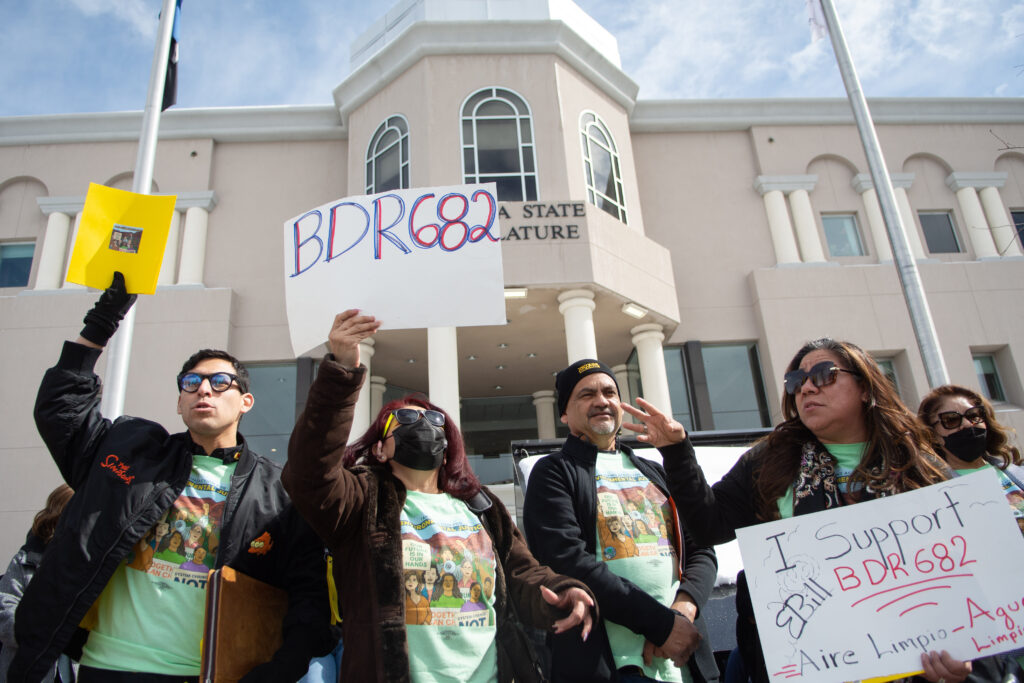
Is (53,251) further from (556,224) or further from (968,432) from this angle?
(968,432)

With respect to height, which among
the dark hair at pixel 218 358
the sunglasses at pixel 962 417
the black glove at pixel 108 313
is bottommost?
the sunglasses at pixel 962 417

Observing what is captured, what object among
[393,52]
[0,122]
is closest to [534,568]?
[393,52]

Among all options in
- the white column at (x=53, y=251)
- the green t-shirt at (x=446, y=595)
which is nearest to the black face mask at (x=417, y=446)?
the green t-shirt at (x=446, y=595)

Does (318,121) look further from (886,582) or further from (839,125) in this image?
(886,582)

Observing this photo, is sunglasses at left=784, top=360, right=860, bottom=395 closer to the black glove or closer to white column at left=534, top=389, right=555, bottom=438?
the black glove

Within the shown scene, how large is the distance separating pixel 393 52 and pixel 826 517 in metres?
13.8

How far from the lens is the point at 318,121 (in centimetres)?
1511

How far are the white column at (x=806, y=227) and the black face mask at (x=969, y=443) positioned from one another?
1233 cm

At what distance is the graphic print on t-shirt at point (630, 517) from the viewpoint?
2744 millimetres

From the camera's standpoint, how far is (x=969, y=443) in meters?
3.32

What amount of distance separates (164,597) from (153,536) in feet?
0.76

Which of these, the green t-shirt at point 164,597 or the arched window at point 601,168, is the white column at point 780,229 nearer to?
the arched window at point 601,168

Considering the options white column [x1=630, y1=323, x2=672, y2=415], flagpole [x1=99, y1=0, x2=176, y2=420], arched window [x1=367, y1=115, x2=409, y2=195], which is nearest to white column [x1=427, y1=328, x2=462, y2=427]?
arched window [x1=367, y1=115, x2=409, y2=195]

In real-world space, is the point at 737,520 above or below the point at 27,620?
above
